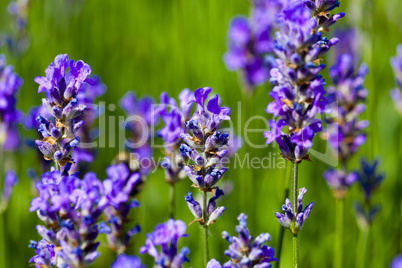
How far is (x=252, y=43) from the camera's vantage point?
3.86 metres

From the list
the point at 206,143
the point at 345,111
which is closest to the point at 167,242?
the point at 206,143

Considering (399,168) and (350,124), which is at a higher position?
(350,124)

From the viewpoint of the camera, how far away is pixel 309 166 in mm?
3209

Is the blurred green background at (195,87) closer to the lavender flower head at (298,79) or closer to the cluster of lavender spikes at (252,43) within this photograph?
the cluster of lavender spikes at (252,43)

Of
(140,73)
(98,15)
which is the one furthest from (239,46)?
(98,15)

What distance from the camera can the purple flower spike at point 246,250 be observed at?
1424 mm

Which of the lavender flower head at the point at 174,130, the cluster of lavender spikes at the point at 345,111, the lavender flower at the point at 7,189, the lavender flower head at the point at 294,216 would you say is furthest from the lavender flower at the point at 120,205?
the cluster of lavender spikes at the point at 345,111

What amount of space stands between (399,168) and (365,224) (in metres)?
0.77

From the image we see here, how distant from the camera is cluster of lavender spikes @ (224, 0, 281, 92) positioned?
371 centimetres

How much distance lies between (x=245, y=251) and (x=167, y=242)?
0.24 meters

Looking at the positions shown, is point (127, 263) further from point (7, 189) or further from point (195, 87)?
point (195, 87)

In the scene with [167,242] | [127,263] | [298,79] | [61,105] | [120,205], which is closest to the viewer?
[127,263]

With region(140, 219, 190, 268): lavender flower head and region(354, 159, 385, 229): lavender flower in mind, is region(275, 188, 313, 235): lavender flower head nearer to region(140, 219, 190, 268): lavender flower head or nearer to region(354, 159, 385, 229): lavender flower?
region(140, 219, 190, 268): lavender flower head

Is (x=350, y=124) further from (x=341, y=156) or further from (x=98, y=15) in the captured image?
(x=98, y=15)
